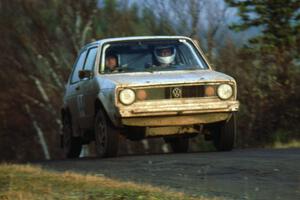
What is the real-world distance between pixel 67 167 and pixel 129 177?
213 centimetres

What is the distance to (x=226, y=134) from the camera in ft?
39.3

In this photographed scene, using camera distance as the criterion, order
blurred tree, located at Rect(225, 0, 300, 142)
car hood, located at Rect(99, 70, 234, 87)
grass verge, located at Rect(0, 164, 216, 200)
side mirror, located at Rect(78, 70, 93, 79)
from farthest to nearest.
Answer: blurred tree, located at Rect(225, 0, 300, 142)
side mirror, located at Rect(78, 70, 93, 79)
car hood, located at Rect(99, 70, 234, 87)
grass verge, located at Rect(0, 164, 216, 200)

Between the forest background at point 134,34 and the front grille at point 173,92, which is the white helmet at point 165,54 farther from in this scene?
the forest background at point 134,34

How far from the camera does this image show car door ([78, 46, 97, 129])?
12453mm

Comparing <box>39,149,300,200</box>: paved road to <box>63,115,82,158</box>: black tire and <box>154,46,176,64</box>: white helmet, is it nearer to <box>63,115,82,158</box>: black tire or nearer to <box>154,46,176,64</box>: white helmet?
<box>154,46,176,64</box>: white helmet

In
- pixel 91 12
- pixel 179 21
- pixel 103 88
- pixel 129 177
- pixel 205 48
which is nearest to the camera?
pixel 129 177

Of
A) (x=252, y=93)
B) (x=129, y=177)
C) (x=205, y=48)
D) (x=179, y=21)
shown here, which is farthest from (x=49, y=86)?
(x=129, y=177)

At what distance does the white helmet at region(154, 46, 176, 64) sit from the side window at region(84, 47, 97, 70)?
988 millimetres

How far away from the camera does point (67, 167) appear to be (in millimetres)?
11078

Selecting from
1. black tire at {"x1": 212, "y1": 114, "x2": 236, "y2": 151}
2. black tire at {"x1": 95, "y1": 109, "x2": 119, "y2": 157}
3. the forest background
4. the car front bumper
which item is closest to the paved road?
black tire at {"x1": 95, "y1": 109, "x2": 119, "y2": 157}

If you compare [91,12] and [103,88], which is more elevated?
[91,12]

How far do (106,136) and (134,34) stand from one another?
2549 centimetres

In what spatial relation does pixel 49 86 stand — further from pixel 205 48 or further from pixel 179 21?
pixel 205 48

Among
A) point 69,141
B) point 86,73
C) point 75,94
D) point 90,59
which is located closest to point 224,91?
point 86,73
